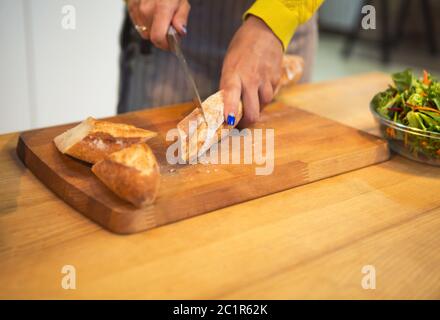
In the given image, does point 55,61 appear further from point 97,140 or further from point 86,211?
point 86,211

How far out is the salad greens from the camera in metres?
1.27

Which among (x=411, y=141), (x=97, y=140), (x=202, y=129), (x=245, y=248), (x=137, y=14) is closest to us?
(x=245, y=248)

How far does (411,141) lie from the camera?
1317 mm

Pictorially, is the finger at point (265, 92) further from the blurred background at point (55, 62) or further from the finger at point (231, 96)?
the blurred background at point (55, 62)

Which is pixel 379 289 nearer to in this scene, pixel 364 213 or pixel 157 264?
pixel 364 213

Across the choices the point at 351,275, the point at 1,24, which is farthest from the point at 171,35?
the point at 1,24

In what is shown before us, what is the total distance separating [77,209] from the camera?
1019 mm

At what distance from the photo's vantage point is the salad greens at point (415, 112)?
127 cm

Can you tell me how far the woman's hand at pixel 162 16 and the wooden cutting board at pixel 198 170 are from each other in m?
0.23

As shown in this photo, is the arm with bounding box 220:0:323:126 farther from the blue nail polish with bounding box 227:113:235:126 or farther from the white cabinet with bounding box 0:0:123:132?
the white cabinet with bounding box 0:0:123:132

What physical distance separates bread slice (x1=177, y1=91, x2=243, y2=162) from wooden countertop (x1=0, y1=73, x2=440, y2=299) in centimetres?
19

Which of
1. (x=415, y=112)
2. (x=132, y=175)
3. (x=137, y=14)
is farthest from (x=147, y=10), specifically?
(x=415, y=112)

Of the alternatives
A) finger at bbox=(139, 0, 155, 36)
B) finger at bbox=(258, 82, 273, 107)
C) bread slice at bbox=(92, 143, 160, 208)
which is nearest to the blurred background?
finger at bbox=(139, 0, 155, 36)

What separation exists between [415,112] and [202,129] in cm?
55
